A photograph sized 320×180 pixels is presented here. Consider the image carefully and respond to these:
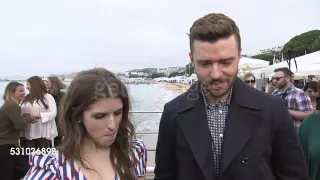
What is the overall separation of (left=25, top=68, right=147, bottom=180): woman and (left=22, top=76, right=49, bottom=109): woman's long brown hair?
3.44 metres

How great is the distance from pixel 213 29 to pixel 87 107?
690 millimetres

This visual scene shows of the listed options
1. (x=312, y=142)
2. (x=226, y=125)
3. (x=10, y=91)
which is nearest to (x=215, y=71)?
(x=226, y=125)

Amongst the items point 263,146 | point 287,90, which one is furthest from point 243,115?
point 287,90

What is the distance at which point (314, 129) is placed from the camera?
2600 mm

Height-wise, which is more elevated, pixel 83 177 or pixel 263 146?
pixel 263 146

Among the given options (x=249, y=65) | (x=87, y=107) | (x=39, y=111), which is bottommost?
(x=39, y=111)

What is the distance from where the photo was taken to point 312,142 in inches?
101

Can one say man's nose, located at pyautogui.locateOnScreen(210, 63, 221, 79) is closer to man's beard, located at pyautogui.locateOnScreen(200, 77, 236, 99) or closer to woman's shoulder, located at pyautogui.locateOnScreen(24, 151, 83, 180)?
man's beard, located at pyautogui.locateOnScreen(200, 77, 236, 99)

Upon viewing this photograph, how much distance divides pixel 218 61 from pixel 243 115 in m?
0.30

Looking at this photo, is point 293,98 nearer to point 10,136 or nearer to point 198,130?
point 198,130

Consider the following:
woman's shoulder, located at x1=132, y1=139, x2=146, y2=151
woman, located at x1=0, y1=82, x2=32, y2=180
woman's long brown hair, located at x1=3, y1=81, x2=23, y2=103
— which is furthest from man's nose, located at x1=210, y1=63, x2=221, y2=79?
woman's long brown hair, located at x1=3, y1=81, x2=23, y2=103

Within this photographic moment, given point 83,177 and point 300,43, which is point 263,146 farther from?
point 300,43

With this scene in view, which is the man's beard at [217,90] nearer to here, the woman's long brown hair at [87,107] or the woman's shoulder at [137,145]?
the woman's long brown hair at [87,107]

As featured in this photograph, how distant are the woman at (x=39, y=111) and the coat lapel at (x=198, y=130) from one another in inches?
148
